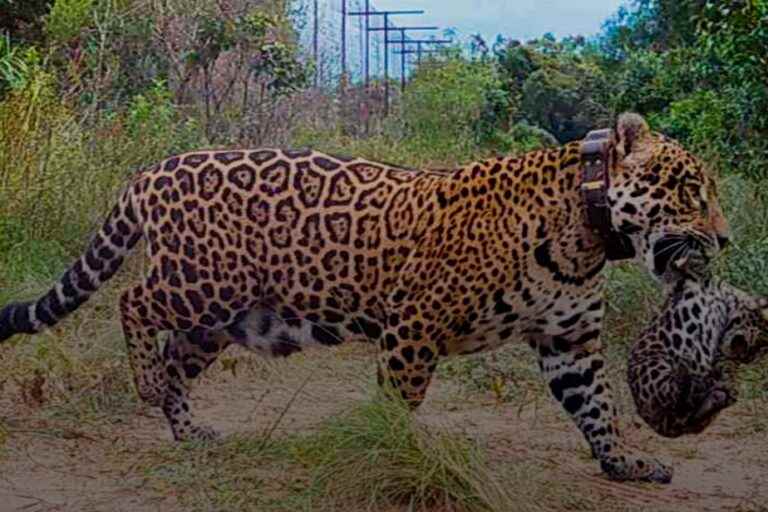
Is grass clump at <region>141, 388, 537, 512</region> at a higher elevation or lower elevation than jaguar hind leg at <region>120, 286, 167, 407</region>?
lower

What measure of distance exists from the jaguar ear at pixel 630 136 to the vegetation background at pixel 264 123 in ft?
4.13

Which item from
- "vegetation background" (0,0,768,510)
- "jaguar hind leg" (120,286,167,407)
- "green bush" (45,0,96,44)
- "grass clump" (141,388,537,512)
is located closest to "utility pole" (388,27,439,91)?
"vegetation background" (0,0,768,510)

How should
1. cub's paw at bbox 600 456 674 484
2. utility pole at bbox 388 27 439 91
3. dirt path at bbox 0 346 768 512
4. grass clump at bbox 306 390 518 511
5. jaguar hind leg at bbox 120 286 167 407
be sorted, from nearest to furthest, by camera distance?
grass clump at bbox 306 390 518 511 < dirt path at bbox 0 346 768 512 < cub's paw at bbox 600 456 674 484 < jaguar hind leg at bbox 120 286 167 407 < utility pole at bbox 388 27 439 91

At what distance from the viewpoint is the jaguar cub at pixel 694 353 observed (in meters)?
5.55

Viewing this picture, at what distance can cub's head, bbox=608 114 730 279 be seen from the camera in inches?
206

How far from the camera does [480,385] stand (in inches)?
295

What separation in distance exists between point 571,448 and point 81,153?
5.08 m

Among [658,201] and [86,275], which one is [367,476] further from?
[86,275]

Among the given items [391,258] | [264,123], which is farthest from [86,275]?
[264,123]

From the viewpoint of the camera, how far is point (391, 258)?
18.1 feet

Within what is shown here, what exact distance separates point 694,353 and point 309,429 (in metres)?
1.50

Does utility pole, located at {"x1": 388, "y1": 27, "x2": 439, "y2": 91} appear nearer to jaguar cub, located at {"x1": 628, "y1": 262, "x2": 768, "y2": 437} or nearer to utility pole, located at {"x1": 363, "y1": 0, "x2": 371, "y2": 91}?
utility pole, located at {"x1": 363, "y1": 0, "x2": 371, "y2": 91}

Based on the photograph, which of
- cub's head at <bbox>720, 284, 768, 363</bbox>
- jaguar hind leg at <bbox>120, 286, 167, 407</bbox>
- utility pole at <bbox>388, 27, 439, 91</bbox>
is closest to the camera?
cub's head at <bbox>720, 284, 768, 363</bbox>

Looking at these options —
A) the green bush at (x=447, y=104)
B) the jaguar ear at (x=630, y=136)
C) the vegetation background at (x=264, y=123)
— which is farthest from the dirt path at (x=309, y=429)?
the green bush at (x=447, y=104)
